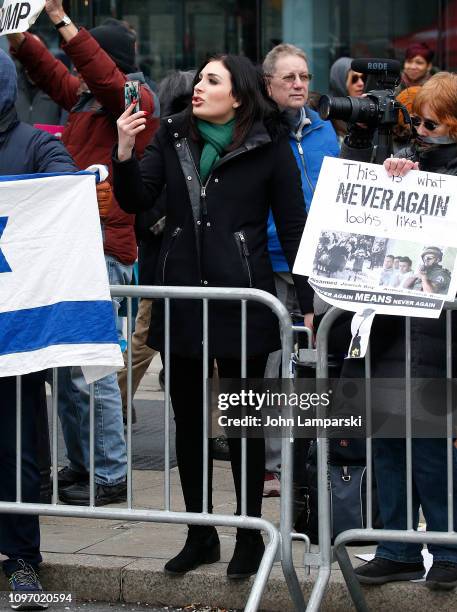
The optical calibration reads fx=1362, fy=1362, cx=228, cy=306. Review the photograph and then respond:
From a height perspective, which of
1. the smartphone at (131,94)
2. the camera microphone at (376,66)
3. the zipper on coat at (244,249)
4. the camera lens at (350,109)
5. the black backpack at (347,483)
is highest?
the camera microphone at (376,66)

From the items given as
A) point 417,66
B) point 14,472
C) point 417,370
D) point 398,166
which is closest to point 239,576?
point 14,472

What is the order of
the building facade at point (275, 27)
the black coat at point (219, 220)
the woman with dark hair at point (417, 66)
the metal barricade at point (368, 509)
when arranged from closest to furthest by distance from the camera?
1. the metal barricade at point (368, 509)
2. the black coat at point (219, 220)
3. the woman with dark hair at point (417, 66)
4. the building facade at point (275, 27)

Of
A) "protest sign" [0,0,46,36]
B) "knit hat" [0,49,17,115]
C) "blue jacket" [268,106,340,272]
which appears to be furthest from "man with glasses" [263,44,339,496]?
"knit hat" [0,49,17,115]

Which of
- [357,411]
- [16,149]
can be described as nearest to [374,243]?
[357,411]

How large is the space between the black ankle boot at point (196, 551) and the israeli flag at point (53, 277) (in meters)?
0.77

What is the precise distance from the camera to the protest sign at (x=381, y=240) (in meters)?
4.77

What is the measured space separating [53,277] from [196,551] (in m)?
1.23

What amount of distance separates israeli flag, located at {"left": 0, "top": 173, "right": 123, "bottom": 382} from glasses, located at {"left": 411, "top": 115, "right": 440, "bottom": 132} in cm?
123

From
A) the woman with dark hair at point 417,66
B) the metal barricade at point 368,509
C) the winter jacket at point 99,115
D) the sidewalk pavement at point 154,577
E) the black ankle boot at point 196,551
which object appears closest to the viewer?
the metal barricade at point 368,509

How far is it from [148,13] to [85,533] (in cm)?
1032

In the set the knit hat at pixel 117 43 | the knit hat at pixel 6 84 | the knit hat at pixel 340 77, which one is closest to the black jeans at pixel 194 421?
the knit hat at pixel 6 84

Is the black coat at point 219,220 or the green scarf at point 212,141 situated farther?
the green scarf at point 212,141

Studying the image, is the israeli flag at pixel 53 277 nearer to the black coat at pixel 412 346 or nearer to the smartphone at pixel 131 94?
the smartphone at pixel 131 94

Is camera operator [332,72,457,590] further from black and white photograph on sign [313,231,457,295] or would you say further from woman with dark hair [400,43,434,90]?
woman with dark hair [400,43,434,90]
